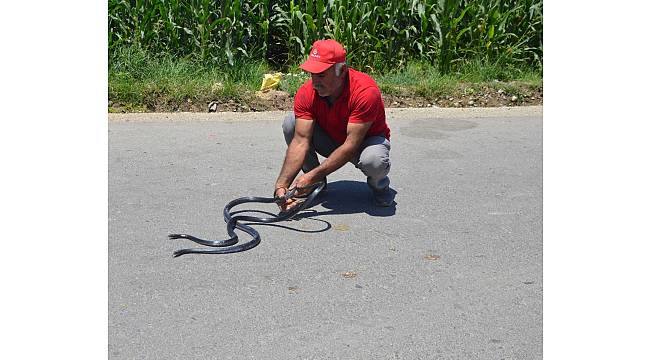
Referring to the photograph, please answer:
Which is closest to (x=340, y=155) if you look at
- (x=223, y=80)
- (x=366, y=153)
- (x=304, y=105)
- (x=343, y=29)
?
(x=366, y=153)

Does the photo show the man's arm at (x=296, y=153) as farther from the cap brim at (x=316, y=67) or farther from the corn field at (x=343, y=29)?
the corn field at (x=343, y=29)

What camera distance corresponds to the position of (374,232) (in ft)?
19.1

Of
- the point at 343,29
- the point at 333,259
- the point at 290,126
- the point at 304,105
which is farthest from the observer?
the point at 343,29

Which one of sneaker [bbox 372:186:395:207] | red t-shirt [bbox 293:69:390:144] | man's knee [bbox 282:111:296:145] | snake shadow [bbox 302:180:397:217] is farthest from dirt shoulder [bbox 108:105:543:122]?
red t-shirt [bbox 293:69:390:144]

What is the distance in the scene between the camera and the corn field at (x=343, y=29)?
33.7 feet

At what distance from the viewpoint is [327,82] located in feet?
18.6

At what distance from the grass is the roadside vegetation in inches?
0.5

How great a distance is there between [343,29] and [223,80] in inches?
63.6

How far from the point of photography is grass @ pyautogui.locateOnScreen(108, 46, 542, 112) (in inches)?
362

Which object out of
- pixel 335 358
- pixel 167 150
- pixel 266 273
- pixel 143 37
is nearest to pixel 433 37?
pixel 143 37

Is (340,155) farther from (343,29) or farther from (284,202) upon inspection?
(343,29)

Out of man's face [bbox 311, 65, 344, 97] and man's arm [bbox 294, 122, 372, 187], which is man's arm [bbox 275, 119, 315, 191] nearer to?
man's arm [bbox 294, 122, 372, 187]

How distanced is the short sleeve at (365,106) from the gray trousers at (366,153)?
0.25 meters

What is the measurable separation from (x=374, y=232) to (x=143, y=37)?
5435 millimetres
